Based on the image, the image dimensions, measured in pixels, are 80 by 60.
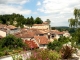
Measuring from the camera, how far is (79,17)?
43.2 metres

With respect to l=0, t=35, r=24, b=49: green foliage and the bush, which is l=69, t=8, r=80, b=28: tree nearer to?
l=0, t=35, r=24, b=49: green foliage

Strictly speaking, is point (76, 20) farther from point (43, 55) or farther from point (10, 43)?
point (43, 55)

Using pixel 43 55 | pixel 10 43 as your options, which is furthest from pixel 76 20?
pixel 43 55

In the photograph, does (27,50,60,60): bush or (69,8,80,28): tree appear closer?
(27,50,60,60): bush

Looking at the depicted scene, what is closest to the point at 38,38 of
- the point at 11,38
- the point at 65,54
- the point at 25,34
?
the point at 25,34

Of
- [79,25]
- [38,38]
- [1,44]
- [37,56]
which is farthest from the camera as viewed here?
[38,38]

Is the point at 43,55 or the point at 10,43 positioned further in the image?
the point at 10,43

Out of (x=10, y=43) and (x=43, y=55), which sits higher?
(x=43, y=55)

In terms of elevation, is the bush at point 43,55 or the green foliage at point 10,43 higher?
the bush at point 43,55

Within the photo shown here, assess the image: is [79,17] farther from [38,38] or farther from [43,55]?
[43,55]

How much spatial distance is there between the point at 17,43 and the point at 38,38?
59.7ft

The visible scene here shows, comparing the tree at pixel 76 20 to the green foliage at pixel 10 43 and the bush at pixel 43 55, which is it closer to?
the green foliage at pixel 10 43

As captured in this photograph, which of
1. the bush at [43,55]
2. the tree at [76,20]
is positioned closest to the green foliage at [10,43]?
the tree at [76,20]

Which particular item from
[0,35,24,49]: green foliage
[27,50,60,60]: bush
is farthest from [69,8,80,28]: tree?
[27,50,60,60]: bush
